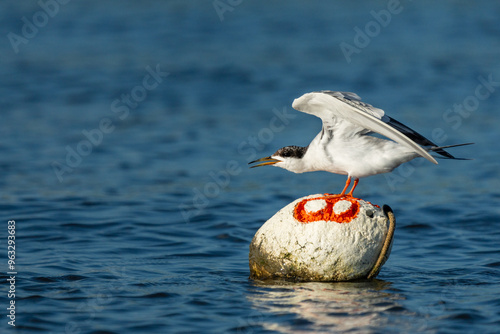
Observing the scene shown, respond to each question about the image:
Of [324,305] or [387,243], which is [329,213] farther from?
[324,305]

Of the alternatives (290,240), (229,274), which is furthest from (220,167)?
(290,240)

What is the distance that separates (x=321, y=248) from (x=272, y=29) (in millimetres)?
19903

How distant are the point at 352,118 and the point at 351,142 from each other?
64cm

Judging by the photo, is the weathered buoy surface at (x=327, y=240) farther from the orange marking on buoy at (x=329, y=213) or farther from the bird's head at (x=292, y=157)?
the bird's head at (x=292, y=157)

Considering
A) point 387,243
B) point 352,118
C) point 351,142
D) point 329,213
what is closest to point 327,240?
point 329,213

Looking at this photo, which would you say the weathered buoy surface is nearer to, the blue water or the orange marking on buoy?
the orange marking on buoy

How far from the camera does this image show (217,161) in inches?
627

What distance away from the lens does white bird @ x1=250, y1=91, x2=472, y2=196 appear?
8125 mm

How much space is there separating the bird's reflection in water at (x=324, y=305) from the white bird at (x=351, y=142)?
118 cm

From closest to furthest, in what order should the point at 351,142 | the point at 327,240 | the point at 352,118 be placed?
1. the point at 352,118
2. the point at 327,240
3. the point at 351,142

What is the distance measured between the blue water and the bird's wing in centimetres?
179

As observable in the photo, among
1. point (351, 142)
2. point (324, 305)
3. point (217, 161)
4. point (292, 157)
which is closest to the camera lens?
point (324, 305)

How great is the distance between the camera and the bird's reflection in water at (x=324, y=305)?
24.9 ft

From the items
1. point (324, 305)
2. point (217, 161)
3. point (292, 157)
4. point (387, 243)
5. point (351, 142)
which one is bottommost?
point (324, 305)
